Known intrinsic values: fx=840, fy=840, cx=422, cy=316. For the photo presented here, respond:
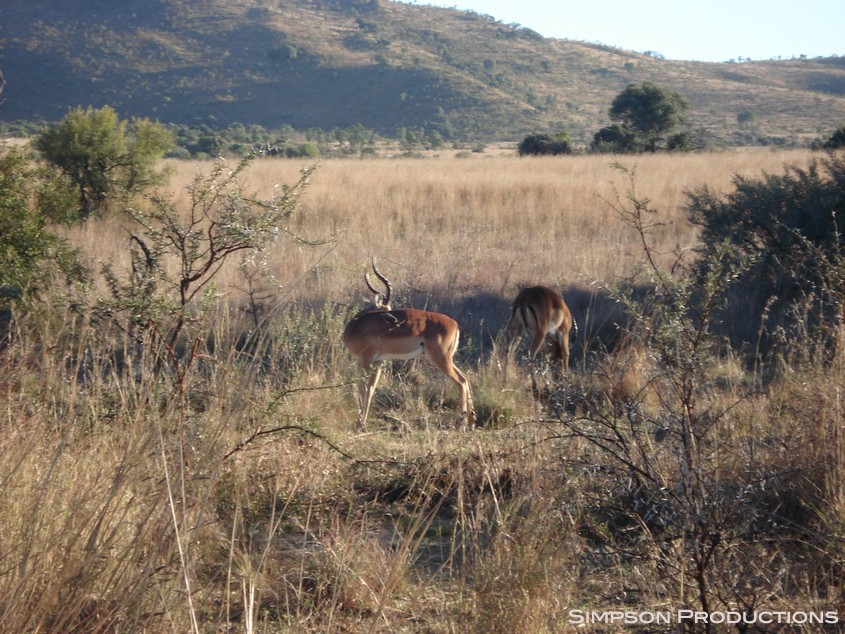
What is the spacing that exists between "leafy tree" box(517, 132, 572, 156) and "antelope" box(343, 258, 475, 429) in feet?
89.6

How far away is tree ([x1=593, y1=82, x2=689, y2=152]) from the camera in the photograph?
116 ft

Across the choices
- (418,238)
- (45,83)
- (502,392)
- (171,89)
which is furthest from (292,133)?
(502,392)

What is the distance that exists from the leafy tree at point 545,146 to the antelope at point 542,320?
25.6 meters

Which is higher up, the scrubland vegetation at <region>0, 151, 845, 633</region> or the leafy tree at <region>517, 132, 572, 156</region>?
the scrubland vegetation at <region>0, 151, 845, 633</region>

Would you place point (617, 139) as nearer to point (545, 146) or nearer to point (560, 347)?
point (545, 146)

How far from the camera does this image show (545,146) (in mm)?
33844

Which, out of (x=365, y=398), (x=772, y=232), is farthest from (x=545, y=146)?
(x=365, y=398)

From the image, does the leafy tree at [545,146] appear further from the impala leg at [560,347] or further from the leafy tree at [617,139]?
the impala leg at [560,347]

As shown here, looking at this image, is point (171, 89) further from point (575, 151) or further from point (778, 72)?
point (778, 72)

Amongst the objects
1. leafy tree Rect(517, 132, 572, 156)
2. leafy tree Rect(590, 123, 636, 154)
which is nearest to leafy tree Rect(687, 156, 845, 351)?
leafy tree Rect(590, 123, 636, 154)

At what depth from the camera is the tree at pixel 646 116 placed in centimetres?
3544

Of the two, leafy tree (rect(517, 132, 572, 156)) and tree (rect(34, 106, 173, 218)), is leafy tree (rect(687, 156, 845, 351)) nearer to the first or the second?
tree (rect(34, 106, 173, 218))

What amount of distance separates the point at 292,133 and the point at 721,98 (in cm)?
3531

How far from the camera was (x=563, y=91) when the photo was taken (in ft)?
225
